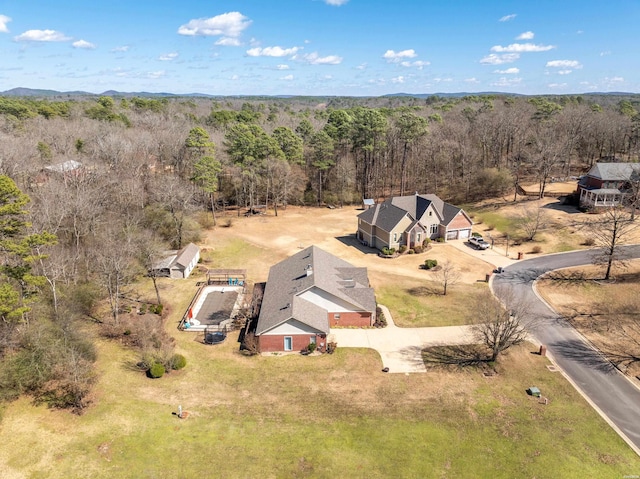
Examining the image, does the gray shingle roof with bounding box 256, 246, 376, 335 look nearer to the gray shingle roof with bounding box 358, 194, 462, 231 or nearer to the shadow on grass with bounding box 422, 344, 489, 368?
the shadow on grass with bounding box 422, 344, 489, 368

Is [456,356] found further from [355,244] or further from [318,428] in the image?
[355,244]

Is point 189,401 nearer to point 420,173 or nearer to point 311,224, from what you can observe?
point 311,224

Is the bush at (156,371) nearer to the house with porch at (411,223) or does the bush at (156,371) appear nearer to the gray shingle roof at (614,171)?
the house with porch at (411,223)

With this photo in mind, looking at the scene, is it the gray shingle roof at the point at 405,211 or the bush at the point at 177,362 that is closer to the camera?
the bush at the point at 177,362

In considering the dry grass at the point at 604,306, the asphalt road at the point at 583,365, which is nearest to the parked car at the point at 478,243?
Result: the asphalt road at the point at 583,365

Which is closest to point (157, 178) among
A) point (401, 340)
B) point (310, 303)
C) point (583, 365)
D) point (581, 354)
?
point (310, 303)

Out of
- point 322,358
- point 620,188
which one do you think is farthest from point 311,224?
point 620,188
